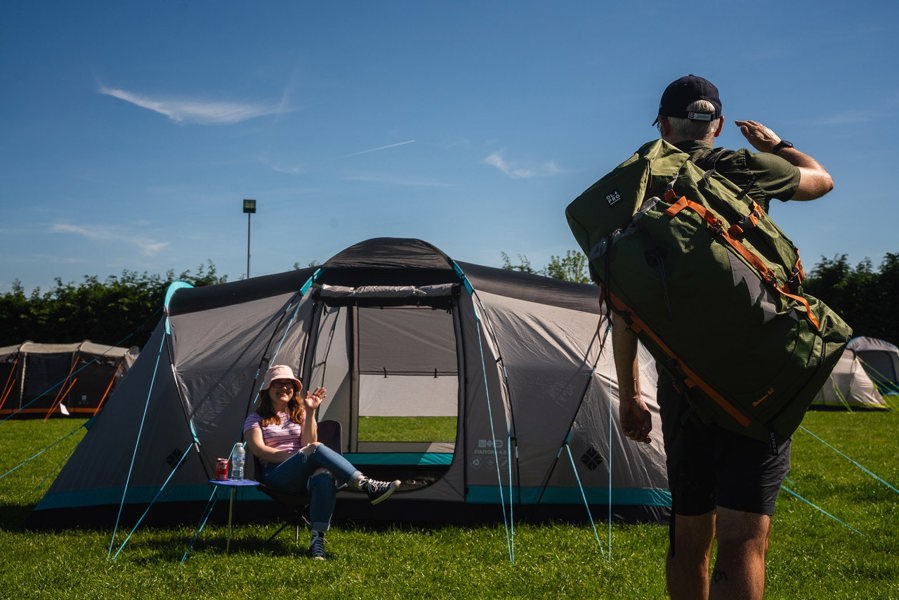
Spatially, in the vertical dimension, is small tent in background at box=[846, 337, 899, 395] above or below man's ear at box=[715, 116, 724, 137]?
below

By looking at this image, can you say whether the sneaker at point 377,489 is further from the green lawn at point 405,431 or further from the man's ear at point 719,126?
the green lawn at point 405,431

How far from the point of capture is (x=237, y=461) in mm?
5031

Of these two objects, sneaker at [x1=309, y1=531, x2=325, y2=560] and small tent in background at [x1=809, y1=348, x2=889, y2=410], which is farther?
small tent in background at [x1=809, y1=348, x2=889, y2=410]

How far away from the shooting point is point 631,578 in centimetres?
401

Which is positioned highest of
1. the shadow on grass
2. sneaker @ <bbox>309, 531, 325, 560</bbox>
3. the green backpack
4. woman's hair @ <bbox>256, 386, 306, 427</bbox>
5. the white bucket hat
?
the green backpack

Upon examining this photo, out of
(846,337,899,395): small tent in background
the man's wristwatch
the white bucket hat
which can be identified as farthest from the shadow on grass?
(846,337,899,395): small tent in background

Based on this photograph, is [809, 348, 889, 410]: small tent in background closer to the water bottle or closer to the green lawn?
the green lawn

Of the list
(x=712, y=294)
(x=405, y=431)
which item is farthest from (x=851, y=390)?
(x=712, y=294)

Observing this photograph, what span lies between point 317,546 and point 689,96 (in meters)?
3.33

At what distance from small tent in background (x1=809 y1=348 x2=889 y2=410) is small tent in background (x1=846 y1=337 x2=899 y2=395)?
321cm

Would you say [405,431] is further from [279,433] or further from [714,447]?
[714,447]

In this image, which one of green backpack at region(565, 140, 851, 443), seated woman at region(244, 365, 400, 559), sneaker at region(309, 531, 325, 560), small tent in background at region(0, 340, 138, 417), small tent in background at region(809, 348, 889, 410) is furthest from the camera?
small tent in background at region(809, 348, 889, 410)

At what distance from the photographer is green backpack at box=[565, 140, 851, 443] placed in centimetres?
164

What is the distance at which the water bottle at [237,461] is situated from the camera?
4.98 metres
